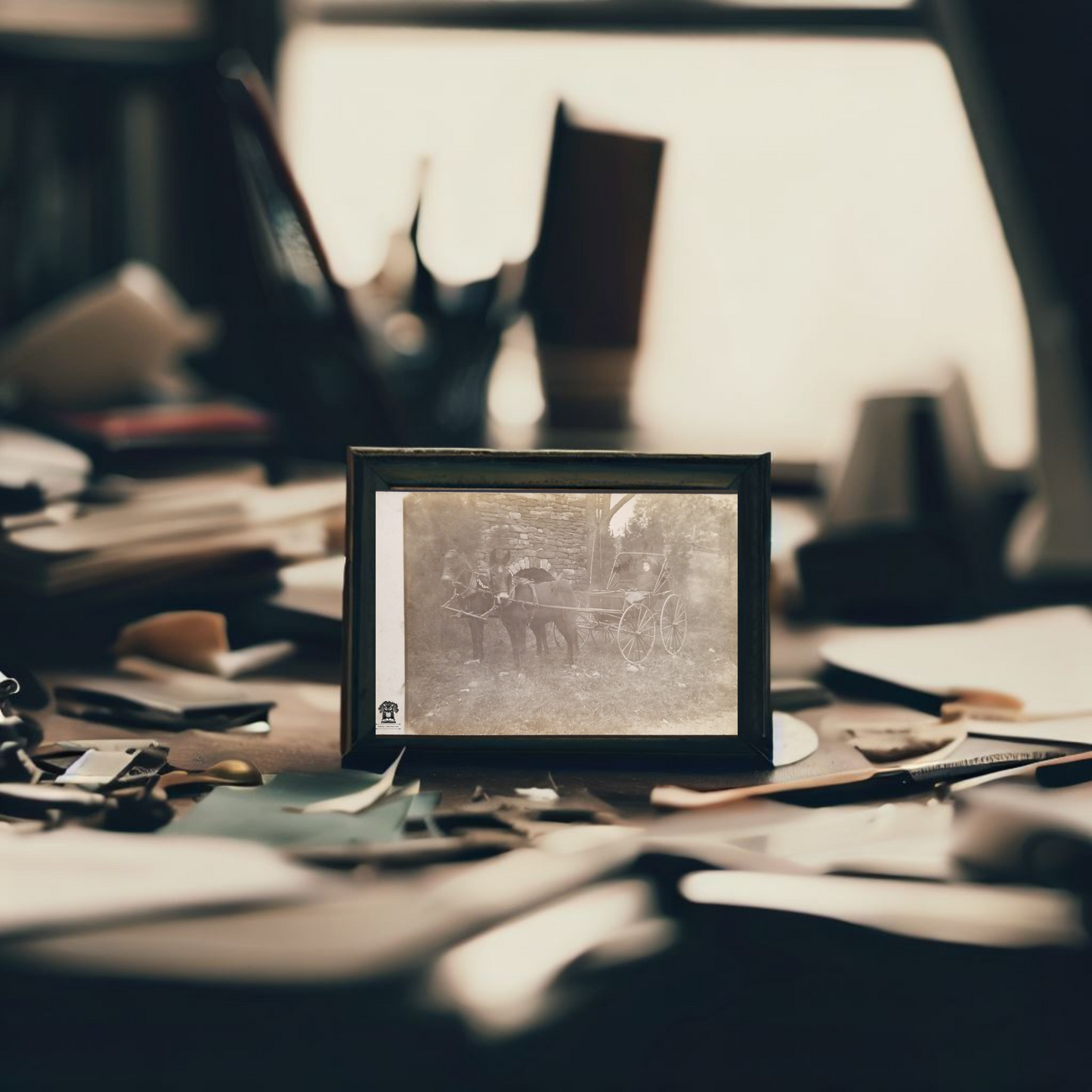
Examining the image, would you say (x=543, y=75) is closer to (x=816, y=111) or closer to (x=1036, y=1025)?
(x=816, y=111)

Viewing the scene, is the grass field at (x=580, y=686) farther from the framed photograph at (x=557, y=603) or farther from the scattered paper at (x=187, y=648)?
the scattered paper at (x=187, y=648)

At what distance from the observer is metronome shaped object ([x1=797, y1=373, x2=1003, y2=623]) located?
80cm

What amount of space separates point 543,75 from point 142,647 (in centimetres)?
84

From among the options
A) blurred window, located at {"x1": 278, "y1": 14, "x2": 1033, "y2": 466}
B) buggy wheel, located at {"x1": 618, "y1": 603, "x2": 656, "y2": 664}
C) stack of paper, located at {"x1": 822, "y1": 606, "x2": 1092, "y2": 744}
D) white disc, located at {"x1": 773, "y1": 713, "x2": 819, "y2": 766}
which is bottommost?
white disc, located at {"x1": 773, "y1": 713, "x2": 819, "y2": 766}

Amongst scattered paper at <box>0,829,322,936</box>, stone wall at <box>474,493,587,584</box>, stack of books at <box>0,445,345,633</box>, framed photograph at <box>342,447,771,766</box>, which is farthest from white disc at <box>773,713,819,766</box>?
stack of books at <box>0,445,345,633</box>

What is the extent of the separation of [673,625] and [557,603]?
0.05 metres

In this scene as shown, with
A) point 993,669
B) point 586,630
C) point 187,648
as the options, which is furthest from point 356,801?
point 993,669

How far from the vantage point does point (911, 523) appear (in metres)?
0.86

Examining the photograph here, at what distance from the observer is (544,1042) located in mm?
317

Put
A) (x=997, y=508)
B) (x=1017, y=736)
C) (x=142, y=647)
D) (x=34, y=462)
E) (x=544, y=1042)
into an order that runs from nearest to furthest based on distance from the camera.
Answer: (x=544, y=1042) → (x=1017, y=736) → (x=142, y=647) → (x=34, y=462) → (x=997, y=508)

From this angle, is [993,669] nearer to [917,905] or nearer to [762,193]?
[917,905]

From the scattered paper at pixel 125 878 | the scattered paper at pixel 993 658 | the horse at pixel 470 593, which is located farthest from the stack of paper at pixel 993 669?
the scattered paper at pixel 125 878

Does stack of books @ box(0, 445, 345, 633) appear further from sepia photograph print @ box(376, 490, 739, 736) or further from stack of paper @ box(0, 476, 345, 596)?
sepia photograph print @ box(376, 490, 739, 736)

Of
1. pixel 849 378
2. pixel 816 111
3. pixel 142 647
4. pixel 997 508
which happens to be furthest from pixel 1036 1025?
pixel 816 111
